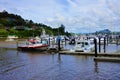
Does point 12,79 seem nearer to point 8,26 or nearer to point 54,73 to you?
point 54,73

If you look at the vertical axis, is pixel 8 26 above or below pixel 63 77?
above

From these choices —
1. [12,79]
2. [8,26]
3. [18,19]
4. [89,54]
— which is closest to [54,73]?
[12,79]

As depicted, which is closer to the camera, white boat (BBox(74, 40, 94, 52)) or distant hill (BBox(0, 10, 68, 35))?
white boat (BBox(74, 40, 94, 52))

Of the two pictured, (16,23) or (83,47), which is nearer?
(83,47)

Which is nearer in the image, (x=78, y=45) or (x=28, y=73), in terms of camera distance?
(x=28, y=73)

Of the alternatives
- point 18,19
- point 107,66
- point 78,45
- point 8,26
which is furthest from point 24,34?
point 107,66

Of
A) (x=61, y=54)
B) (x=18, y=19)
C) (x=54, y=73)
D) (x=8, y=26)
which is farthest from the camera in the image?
(x=18, y=19)

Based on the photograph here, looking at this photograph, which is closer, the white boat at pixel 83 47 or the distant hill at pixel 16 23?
the white boat at pixel 83 47

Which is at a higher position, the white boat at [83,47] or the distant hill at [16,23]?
the distant hill at [16,23]

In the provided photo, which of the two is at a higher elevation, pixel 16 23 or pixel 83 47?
pixel 16 23

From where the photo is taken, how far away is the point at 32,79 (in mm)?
22953

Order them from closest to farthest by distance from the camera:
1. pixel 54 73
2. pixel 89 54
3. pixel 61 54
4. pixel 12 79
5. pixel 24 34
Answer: pixel 12 79 → pixel 54 73 → pixel 89 54 → pixel 61 54 → pixel 24 34

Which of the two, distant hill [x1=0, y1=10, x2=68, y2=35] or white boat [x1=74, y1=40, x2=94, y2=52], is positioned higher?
distant hill [x1=0, y1=10, x2=68, y2=35]

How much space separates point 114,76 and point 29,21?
161 metres
